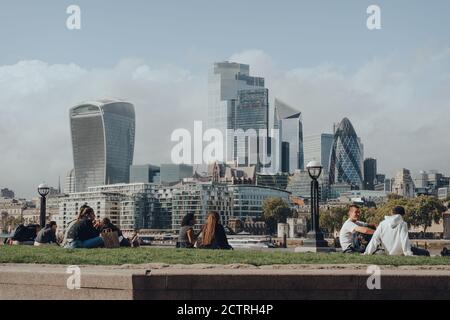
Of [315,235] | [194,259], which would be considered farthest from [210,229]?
[315,235]

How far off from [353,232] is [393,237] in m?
2.78

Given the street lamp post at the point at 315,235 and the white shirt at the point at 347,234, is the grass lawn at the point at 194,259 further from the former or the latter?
the street lamp post at the point at 315,235

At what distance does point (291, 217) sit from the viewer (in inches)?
7495

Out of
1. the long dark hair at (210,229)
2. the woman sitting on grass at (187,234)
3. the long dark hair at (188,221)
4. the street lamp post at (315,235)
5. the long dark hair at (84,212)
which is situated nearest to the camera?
the long dark hair at (84,212)

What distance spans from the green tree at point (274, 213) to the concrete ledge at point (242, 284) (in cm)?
17886

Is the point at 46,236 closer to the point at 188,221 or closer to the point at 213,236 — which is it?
the point at 188,221

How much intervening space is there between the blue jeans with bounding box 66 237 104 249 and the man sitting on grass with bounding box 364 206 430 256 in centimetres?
602

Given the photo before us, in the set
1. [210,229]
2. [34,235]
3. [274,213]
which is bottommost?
[34,235]

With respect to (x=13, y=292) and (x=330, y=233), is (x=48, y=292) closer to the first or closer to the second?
(x=13, y=292)

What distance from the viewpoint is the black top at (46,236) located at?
79.9 feet

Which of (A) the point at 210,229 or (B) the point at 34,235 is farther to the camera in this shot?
(B) the point at 34,235

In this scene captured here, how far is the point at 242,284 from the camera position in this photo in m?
10.8

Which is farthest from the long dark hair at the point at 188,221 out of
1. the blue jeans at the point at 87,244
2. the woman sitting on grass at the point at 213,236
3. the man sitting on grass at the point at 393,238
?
the man sitting on grass at the point at 393,238
